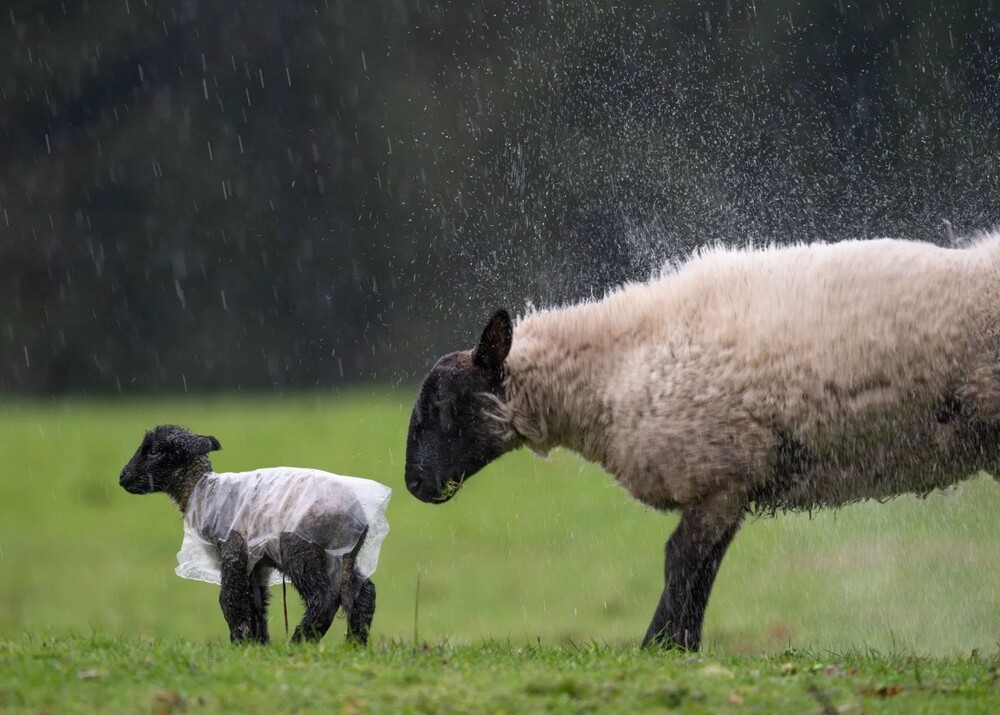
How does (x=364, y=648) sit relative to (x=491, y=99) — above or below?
below

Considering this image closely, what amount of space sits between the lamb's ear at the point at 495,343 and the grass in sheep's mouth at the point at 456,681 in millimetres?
1822

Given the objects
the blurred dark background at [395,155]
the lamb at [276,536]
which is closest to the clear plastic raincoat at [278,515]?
the lamb at [276,536]

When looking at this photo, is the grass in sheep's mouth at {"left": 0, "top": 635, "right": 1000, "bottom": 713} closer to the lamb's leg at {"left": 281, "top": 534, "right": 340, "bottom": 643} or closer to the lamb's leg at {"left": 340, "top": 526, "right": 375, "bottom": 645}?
the lamb's leg at {"left": 281, "top": 534, "right": 340, "bottom": 643}

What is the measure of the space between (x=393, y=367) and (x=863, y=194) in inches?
405

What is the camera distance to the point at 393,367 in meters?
29.2

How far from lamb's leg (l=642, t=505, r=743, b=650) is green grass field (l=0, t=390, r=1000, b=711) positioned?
32cm

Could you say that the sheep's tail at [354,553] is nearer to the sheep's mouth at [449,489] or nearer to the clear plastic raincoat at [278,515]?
the clear plastic raincoat at [278,515]

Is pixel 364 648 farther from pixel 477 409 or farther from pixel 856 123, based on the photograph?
pixel 856 123

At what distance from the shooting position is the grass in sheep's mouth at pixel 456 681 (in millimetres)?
5195

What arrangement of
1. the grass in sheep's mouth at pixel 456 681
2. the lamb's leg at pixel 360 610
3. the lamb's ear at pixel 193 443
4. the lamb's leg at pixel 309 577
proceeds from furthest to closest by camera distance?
the lamb's ear at pixel 193 443, the lamb's leg at pixel 360 610, the lamb's leg at pixel 309 577, the grass in sheep's mouth at pixel 456 681

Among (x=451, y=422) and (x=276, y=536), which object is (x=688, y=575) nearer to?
(x=451, y=422)

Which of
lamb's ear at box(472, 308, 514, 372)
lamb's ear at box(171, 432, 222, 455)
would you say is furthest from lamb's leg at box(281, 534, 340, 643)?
lamb's ear at box(472, 308, 514, 372)

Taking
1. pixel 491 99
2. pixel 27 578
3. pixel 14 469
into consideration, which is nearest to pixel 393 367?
pixel 491 99

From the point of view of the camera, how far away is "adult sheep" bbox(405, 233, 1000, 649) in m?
7.13
